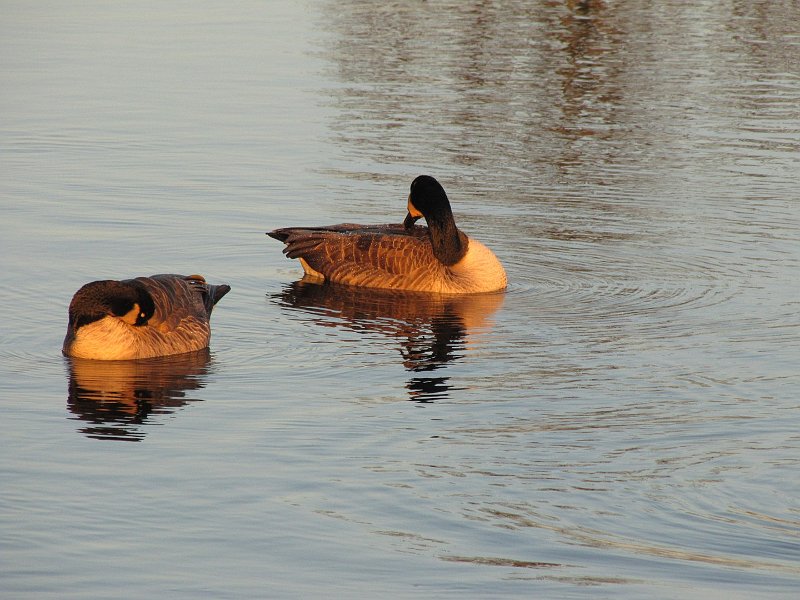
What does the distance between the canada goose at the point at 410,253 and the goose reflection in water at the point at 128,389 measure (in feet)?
12.6

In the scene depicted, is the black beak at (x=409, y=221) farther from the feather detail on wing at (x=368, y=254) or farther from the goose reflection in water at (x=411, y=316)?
the goose reflection in water at (x=411, y=316)

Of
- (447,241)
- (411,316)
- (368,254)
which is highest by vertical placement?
(447,241)

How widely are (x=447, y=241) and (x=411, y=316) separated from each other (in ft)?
4.86

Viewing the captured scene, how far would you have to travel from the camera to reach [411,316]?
52.8 feet

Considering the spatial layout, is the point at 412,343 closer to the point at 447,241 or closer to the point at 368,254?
the point at 447,241

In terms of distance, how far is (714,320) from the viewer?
15.2 meters

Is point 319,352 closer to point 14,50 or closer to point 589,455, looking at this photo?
point 589,455

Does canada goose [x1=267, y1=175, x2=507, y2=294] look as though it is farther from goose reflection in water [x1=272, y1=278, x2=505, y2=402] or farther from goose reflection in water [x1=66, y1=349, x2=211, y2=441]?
goose reflection in water [x1=66, y1=349, x2=211, y2=441]

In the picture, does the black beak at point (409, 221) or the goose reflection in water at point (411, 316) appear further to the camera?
the black beak at point (409, 221)

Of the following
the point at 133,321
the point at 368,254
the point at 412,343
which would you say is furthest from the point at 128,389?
the point at 368,254

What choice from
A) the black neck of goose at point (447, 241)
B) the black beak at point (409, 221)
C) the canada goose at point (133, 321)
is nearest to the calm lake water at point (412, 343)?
the canada goose at point (133, 321)

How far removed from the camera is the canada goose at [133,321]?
1351cm

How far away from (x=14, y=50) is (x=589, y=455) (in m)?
26.5

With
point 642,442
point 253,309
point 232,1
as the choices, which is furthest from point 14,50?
point 642,442
